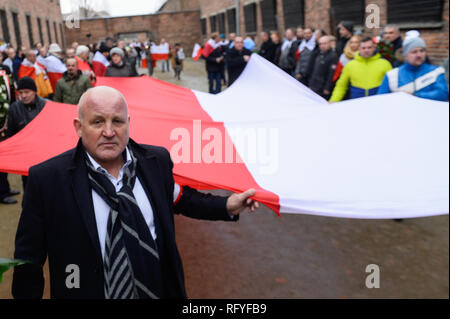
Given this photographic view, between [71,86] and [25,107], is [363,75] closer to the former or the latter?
[71,86]

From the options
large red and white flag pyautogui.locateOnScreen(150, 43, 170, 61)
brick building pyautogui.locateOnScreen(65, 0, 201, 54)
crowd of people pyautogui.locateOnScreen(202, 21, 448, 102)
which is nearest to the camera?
crowd of people pyautogui.locateOnScreen(202, 21, 448, 102)

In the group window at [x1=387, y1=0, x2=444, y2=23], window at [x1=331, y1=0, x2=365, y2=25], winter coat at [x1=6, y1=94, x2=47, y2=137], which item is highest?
window at [x1=331, y1=0, x2=365, y2=25]

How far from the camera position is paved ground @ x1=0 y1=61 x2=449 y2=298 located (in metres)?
3.74

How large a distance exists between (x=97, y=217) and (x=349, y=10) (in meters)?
12.5

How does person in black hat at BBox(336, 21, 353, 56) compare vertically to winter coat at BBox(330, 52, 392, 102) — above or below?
above

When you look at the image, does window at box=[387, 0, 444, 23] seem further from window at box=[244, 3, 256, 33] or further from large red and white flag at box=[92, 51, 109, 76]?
window at box=[244, 3, 256, 33]

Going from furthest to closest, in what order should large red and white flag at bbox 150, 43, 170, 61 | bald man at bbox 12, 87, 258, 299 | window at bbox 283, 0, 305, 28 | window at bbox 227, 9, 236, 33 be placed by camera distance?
window at bbox 227, 9, 236, 33 < large red and white flag at bbox 150, 43, 170, 61 < window at bbox 283, 0, 305, 28 < bald man at bbox 12, 87, 258, 299

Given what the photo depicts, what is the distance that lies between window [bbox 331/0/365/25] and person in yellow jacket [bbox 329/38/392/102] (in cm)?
751

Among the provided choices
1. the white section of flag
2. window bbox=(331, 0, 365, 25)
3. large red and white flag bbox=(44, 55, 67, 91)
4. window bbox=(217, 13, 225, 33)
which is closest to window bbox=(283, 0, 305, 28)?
window bbox=(331, 0, 365, 25)

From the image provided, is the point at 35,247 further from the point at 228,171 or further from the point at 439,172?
the point at 439,172

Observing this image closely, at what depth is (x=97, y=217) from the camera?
1799mm

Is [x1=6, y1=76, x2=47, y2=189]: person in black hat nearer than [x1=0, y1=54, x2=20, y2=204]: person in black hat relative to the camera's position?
Yes

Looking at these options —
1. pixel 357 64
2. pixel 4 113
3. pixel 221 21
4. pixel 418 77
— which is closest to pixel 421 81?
pixel 418 77

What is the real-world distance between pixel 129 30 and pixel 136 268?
4173 cm
